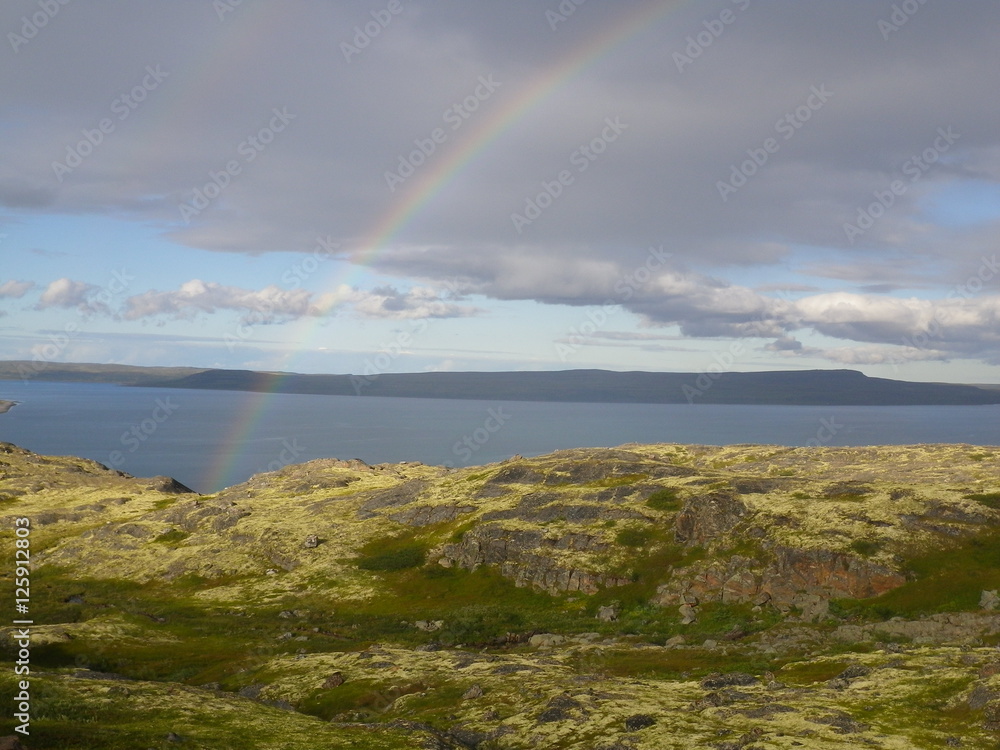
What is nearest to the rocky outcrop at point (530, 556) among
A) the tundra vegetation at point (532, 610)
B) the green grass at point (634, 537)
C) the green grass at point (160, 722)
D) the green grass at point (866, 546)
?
the tundra vegetation at point (532, 610)

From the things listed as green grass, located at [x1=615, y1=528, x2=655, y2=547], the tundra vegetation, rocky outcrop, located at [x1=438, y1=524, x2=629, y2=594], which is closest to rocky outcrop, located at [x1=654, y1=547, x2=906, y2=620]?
the tundra vegetation

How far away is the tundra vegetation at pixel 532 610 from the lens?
44250 mm

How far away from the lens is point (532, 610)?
9262 centimetres

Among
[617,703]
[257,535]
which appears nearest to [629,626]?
[617,703]

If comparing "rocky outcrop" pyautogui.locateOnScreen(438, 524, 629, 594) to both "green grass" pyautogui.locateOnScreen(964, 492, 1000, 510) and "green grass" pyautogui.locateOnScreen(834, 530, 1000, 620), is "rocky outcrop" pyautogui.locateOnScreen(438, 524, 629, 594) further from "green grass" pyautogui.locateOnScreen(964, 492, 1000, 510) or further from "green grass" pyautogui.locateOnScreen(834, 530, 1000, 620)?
"green grass" pyautogui.locateOnScreen(964, 492, 1000, 510)

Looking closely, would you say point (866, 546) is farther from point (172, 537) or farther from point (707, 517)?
point (172, 537)

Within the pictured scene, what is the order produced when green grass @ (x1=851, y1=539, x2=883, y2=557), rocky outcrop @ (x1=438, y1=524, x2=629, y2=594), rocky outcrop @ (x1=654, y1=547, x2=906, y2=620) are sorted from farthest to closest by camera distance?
rocky outcrop @ (x1=438, y1=524, x2=629, y2=594) → green grass @ (x1=851, y1=539, x2=883, y2=557) → rocky outcrop @ (x1=654, y1=547, x2=906, y2=620)

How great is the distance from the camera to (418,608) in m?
96.9

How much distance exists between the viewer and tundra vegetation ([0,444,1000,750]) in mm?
44250

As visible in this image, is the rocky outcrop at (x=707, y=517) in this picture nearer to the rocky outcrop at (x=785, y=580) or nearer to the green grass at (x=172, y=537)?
the rocky outcrop at (x=785, y=580)

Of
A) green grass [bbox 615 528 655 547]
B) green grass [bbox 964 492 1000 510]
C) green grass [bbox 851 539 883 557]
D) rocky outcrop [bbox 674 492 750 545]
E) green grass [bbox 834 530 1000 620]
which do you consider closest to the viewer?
green grass [bbox 834 530 1000 620]

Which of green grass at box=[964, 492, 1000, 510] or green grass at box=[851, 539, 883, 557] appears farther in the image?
green grass at box=[964, 492, 1000, 510]

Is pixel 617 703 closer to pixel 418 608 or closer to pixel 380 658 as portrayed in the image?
pixel 380 658

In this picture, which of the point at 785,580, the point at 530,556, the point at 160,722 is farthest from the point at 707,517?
the point at 160,722
